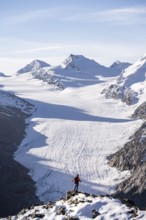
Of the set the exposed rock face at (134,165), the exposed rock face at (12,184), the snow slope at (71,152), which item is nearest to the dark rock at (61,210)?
the exposed rock face at (134,165)

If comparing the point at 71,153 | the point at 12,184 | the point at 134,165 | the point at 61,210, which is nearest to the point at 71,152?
the point at 71,153

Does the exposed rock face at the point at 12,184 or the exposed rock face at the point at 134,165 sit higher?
the exposed rock face at the point at 134,165

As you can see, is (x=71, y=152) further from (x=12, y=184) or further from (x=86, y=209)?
(x=86, y=209)

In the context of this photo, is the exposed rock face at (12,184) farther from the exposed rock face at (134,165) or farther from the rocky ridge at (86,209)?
the rocky ridge at (86,209)

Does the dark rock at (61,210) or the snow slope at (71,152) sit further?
the snow slope at (71,152)

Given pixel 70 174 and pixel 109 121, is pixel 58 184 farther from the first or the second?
pixel 109 121

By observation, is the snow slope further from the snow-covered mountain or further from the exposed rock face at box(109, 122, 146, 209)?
the exposed rock face at box(109, 122, 146, 209)

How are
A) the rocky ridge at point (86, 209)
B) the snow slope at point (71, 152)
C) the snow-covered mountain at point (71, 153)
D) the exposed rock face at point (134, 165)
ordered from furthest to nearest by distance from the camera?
the snow slope at point (71, 152), the snow-covered mountain at point (71, 153), the exposed rock face at point (134, 165), the rocky ridge at point (86, 209)

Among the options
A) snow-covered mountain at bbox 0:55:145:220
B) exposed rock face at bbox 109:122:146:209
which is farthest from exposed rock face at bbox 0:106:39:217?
exposed rock face at bbox 109:122:146:209
